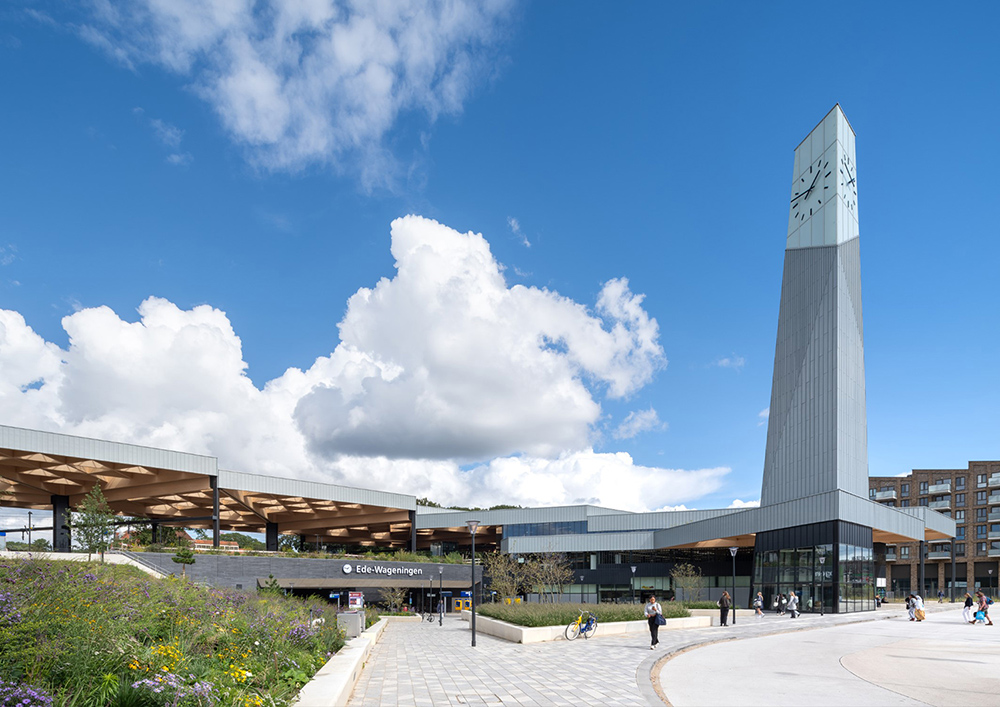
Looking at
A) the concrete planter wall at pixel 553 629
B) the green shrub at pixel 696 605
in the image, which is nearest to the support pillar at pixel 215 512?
the concrete planter wall at pixel 553 629

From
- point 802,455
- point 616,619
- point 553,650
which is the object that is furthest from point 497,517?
point 553,650

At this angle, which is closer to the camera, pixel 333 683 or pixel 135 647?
pixel 135 647

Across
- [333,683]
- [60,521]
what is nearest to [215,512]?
[60,521]

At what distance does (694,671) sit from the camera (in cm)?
1694

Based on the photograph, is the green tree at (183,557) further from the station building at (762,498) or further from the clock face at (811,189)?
the clock face at (811,189)

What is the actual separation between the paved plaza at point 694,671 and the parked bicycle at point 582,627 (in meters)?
0.46

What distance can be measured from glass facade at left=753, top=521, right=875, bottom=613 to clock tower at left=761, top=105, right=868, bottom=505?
4.86 metres

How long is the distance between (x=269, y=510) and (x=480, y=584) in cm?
2202

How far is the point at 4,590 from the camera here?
966 cm

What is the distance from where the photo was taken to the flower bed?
310 inches

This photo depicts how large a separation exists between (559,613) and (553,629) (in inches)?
56.3

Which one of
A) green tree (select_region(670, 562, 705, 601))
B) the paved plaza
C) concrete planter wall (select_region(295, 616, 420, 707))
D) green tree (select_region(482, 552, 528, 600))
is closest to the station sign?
green tree (select_region(482, 552, 528, 600))

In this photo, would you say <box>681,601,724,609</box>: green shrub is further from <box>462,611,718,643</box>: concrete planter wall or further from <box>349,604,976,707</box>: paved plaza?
<box>349,604,976,707</box>: paved plaza

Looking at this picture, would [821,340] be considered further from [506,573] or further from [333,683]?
[333,683]
